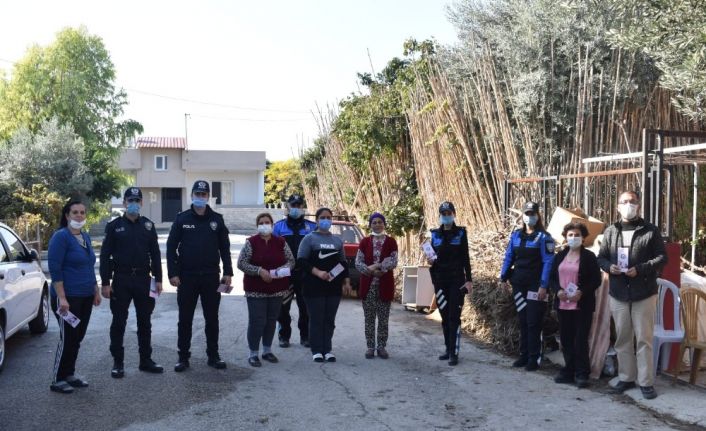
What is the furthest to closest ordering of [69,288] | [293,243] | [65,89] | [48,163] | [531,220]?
[65,89], [48,163], [293,243], [531,220], [69,288]

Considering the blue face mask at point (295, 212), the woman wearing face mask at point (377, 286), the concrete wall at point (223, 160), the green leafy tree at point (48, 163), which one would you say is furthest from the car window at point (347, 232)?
the concrete wall at point (223, 160)

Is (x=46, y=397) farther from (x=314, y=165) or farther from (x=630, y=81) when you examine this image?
(x=314, y=165)

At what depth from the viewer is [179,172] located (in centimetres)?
5156

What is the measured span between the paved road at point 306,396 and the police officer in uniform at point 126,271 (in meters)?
0.44

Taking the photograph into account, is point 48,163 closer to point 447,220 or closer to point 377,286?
point 377,286

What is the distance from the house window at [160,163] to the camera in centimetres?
5138

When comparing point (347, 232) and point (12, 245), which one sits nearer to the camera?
point (12, 245)

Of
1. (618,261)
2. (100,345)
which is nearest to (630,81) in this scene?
(618,261)

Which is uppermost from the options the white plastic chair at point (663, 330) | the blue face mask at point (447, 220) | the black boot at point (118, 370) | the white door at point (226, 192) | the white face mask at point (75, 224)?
the white door at point (226, 192)

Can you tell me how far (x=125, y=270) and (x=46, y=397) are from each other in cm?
135

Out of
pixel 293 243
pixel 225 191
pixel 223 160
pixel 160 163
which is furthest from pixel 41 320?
pixel 225 191

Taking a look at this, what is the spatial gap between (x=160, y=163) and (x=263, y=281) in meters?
45.9

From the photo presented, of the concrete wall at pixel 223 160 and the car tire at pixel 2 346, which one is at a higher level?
the concrete wall at pixel 223 160

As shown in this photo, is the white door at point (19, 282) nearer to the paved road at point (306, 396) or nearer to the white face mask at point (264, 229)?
the paved road at point (306, 396)
